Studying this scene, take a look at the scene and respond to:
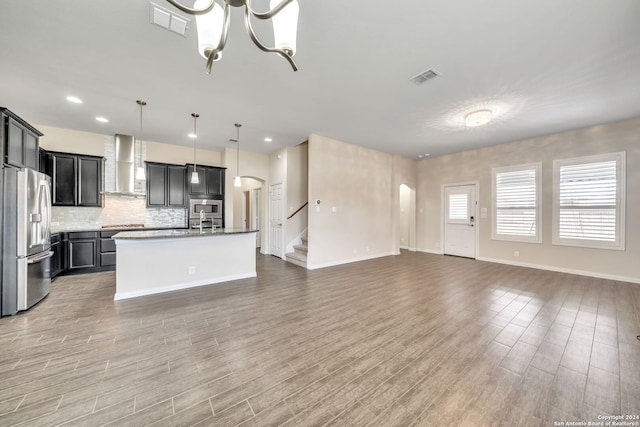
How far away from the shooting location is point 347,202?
6.03 meters

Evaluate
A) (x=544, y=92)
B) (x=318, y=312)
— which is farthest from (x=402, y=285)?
(x=544, y=92)

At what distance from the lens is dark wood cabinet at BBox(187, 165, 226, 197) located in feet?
19.3

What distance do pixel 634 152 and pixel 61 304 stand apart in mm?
9644

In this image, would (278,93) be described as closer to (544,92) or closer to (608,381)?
(544,92)

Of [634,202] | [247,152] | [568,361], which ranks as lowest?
[568,361]

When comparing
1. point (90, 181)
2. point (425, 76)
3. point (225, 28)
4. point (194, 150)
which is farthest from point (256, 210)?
point (225, 28)

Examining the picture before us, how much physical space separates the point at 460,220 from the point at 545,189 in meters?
1.94

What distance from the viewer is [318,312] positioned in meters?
3.05

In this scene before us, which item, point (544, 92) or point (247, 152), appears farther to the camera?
point (247, 152)

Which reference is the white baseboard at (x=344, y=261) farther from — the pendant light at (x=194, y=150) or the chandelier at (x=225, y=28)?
the chandelier at (x=225, y=28)

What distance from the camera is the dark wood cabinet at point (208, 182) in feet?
19.3

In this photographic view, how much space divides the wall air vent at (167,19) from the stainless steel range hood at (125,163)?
4.18m

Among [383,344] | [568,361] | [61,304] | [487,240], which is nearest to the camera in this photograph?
[568,361]

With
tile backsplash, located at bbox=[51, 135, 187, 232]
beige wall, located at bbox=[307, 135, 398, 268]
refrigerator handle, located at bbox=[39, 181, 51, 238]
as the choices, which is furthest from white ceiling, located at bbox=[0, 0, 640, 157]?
refrigerator handle, located at bbox=[39, 181, 51, 238]
